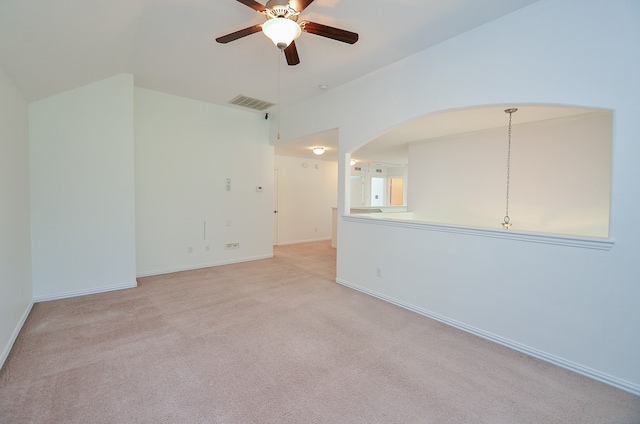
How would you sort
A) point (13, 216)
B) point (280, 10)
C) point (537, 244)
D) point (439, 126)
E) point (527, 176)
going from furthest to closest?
point (439, 126) < point (527, 176) < point (13, 216) < point (537, 244) < point (280, 10)

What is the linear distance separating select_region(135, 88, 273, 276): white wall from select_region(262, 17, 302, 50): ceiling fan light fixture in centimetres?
347

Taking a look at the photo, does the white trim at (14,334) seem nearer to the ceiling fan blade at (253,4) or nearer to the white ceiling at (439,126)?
the ceiling fan blade at (253,4)

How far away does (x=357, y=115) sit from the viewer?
4.03 metres

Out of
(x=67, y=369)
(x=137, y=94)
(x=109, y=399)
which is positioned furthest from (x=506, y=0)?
(x=137, y=94)

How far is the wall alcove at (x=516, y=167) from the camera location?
3654 millimetres

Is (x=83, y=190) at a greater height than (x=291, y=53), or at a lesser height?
lesser

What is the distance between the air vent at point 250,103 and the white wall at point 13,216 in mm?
2737

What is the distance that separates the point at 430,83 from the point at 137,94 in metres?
4.49

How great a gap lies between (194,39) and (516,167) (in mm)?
4913

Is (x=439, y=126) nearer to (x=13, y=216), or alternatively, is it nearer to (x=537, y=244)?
(x=537, y=244)

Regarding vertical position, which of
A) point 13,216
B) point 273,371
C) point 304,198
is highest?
point 304,198

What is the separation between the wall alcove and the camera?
3.65 metres

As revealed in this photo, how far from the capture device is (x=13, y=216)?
2779 mm

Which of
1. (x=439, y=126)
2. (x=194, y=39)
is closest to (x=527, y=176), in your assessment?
(x=439, y=126)
